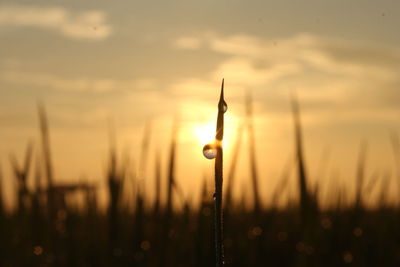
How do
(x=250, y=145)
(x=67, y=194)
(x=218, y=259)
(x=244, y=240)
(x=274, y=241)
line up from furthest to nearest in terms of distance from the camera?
(x=67, y=194)
(x=244, y=240)
(x=274, y=241)
(x=250, y=145)
(x=218, y=259)

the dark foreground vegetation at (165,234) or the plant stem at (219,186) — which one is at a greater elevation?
the plant stem at (219,186)

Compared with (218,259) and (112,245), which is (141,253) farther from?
(218,259)

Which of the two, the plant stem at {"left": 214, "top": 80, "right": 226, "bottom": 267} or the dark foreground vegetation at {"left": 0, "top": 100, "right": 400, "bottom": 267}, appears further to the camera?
the dark foreground vegetation at {"left": 0, "top": 100, "right": 400, "bottom": 267}

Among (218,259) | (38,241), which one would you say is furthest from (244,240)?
(218,259)

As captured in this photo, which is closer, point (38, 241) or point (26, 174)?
point (26, 174)

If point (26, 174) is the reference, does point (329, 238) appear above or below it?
below

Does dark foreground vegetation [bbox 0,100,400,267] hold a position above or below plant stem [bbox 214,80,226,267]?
below

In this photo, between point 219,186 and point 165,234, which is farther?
point 165,234

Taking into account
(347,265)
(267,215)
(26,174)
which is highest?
(26,174)

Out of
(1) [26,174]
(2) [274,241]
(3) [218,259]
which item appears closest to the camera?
(3) [218,259]

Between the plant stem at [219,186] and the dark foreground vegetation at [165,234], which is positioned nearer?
the plant stem at [219,186]
